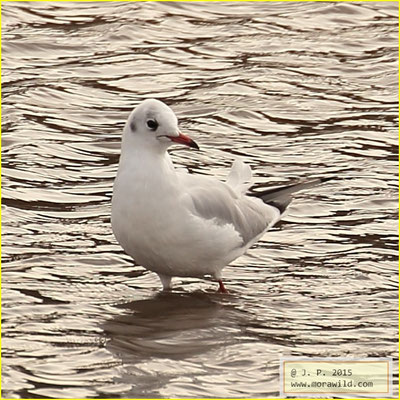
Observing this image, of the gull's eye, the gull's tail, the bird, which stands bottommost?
the bird

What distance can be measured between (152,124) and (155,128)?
3cm

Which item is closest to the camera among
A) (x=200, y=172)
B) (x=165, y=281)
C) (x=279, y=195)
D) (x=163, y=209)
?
(x=163, y=209)

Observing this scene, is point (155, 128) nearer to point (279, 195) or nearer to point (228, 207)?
point (228, 207)

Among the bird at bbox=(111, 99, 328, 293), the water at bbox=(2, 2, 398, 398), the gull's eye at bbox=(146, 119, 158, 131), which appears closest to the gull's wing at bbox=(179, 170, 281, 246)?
the bird at bbox=(111, 99, 328, 293)

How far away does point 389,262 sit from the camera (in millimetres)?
9922

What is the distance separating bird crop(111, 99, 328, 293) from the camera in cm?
872

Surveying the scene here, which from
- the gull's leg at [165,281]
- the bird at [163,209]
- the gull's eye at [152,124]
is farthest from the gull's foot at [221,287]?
the gull's eye at [152,124]

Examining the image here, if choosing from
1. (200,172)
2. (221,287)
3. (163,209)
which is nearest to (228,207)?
(221,287)

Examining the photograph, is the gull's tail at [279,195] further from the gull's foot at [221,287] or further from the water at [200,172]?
the gull's foot at [221,287]

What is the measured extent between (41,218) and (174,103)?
3.22m

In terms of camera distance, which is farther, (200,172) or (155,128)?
(200,172)

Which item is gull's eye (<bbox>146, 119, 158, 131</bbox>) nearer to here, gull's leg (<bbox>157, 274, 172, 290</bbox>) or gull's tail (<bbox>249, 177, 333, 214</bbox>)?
gull's leg (<bbox>157, 274, 172, 290</bbox>)

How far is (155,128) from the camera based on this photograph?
350 inches

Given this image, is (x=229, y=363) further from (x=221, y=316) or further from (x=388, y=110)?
(x=388, y=110)
